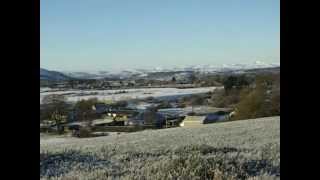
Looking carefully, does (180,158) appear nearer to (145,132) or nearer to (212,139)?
(212,139)

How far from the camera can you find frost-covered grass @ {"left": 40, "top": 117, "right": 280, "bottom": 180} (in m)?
1.35

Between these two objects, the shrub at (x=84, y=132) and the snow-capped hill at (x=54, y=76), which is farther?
the shrub at (x=84, y=132)

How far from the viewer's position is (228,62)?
136cm

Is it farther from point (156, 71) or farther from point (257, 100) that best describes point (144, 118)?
point (257, 100)

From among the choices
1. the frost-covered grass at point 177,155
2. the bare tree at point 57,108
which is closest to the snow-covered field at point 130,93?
the bare tree at point 57,108

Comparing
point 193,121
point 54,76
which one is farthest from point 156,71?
point 54,76

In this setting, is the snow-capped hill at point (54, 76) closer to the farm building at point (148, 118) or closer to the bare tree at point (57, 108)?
the bare tree at point (57, 108)

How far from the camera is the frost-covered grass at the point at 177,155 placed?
4.43 feet

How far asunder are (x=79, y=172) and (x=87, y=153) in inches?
3.0

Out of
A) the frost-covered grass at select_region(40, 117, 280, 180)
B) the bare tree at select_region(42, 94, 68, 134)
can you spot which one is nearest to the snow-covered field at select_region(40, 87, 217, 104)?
the bare tree at select_region(42, 94, 68, 134)

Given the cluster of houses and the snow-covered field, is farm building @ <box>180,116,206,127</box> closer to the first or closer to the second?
the cluster of houses

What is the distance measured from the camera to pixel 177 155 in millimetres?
1489
